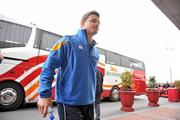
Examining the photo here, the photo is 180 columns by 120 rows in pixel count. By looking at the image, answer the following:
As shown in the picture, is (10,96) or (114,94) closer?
(10,96)

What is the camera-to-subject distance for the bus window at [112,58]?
8.74m

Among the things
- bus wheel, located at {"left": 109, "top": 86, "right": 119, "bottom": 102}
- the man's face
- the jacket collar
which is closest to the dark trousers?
the jacket collar

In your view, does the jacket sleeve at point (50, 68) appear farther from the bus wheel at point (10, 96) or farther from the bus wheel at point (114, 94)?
the bus wheel at point (114, 94)

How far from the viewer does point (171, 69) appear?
18.6 m

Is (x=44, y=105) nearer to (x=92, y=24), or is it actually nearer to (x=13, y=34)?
(x=92, y=24)

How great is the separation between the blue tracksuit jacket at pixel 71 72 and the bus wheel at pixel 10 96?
3.96m

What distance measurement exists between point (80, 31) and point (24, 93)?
428 cm

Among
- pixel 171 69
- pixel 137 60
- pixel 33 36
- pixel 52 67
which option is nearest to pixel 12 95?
pixel 33 36

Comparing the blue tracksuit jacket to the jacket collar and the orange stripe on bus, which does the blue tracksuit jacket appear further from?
the orange stripe on bus

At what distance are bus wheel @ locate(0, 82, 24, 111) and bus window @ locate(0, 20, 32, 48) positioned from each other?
122 cm

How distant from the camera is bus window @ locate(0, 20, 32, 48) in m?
4.86

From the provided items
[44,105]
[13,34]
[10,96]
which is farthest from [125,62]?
[44,105]

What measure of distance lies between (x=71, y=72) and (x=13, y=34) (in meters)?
4.43

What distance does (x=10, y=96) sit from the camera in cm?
474
